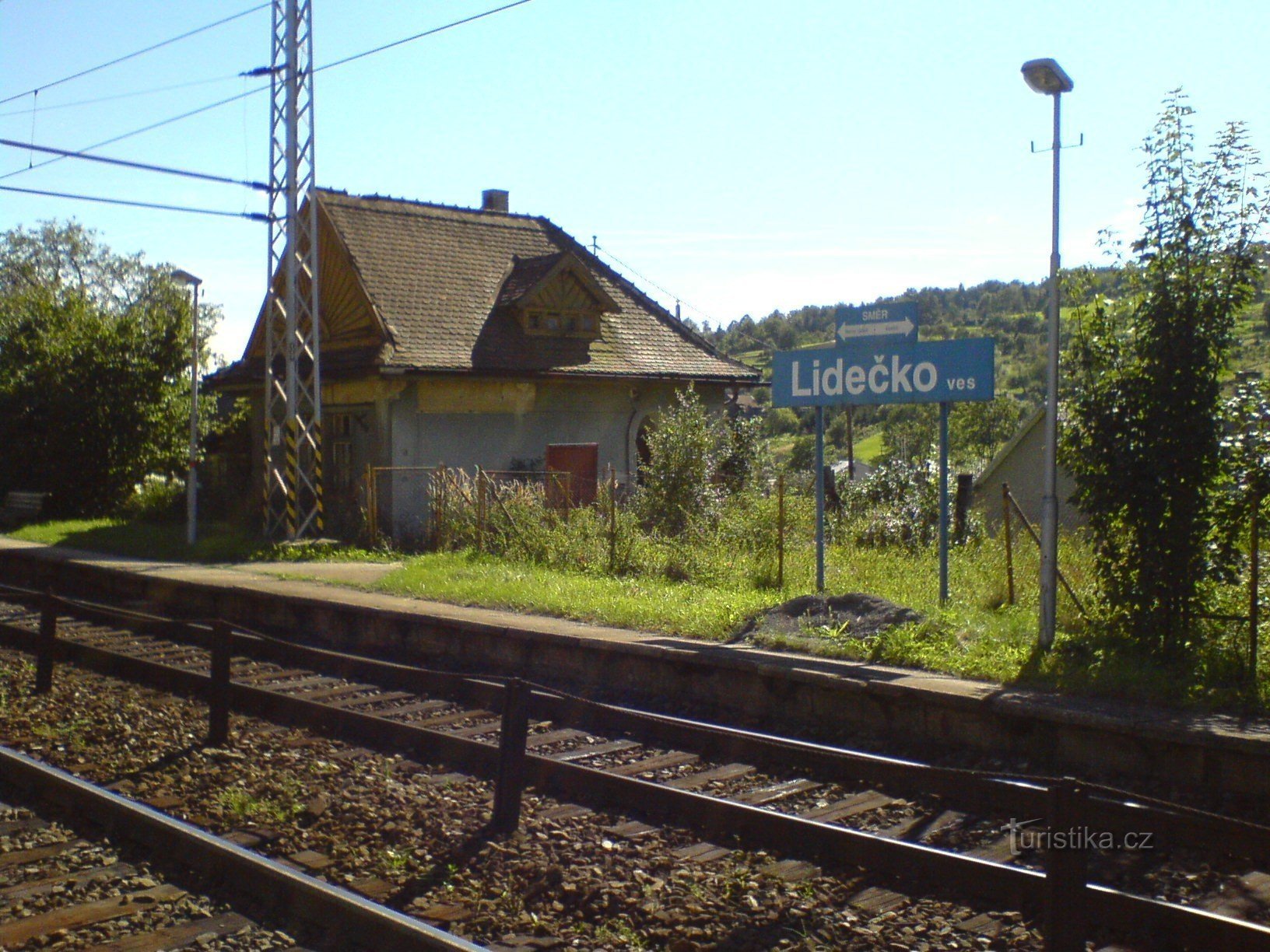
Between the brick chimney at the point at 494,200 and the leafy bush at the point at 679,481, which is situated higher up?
the brick chimney at the point at 494,200

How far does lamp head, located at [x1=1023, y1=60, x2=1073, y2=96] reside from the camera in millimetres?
9570

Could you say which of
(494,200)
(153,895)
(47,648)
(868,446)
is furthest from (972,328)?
(153,895)

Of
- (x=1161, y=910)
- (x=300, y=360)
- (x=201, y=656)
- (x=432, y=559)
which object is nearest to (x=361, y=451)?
(x=300, y=360)

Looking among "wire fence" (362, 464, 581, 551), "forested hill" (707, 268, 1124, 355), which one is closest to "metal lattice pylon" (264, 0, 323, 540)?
"wire fence" (362, 464, 581, 551)

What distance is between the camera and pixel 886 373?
11984mm

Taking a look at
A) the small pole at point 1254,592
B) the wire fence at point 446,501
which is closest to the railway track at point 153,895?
the small pole at point 1254,592

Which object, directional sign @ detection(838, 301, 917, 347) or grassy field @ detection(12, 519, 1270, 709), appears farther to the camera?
directional sign @ detection(838, 301, 917, 347)

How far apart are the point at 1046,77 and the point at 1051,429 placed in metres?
2.83

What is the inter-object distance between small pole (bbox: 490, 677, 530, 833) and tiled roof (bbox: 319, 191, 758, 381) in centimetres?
1503

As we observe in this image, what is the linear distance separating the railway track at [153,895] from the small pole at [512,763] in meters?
1.33

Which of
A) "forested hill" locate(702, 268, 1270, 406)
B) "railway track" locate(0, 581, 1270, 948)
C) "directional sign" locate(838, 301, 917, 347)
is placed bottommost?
"railway track" locate(0, 581, 1270, 948)

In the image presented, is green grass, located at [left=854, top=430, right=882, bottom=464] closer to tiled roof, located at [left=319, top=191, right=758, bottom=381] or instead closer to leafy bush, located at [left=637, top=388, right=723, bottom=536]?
tiled roof, located at [left=319, top=191, right=758, bottom=381]

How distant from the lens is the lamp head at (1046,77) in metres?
9.57

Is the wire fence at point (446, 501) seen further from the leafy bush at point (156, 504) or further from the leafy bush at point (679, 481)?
the leafy bush at point (156, 504)
